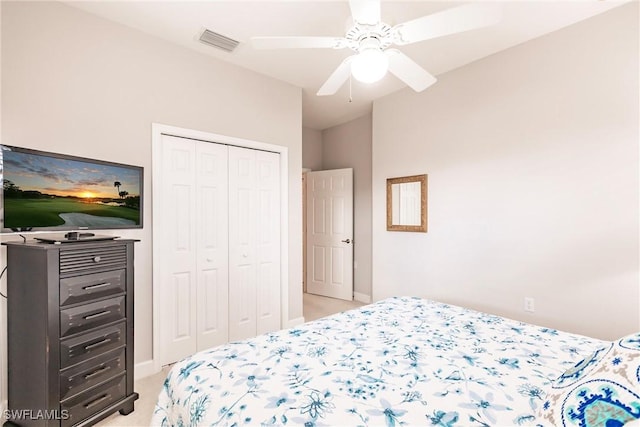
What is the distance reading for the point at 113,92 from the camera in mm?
2439

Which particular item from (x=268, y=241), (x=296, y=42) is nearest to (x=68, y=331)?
(x=268, y=241)

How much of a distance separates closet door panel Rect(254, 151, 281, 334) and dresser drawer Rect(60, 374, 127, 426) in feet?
4.78

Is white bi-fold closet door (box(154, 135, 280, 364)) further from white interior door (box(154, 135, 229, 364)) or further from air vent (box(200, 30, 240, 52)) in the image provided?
air vent (box(200, 30, 240, 52))

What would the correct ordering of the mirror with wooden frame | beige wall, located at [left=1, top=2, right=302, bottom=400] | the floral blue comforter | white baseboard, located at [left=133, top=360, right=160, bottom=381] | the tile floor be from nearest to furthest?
the floral blue comforter → the tile floor → beige wall, located at [left=1, top=2, right=302, bottom=400] → white baseboard, located at [left=133, top=360, right=160, bottom=381] → the mirror with wooden frame

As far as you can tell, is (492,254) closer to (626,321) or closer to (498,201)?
(498,201)

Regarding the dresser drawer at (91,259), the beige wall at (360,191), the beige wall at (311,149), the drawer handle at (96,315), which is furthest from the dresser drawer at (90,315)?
the beige wall at (311,149)

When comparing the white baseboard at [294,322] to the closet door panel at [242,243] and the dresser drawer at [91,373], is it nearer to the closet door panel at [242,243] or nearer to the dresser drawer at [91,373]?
the closet door panel at [242,243]

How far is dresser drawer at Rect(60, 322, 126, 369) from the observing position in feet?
5.73

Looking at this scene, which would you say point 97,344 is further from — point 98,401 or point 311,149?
point 311,149

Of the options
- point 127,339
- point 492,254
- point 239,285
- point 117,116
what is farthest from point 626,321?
point 117,116

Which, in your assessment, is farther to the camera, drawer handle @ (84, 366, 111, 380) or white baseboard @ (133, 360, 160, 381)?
white baseboard @ (133, 360, 160, 381)

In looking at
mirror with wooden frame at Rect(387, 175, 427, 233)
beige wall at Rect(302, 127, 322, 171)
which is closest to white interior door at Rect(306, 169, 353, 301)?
beige wall at Rect(302, 127, 322, 171)

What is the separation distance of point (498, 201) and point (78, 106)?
350 centimetres

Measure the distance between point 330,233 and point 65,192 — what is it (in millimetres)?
3510
